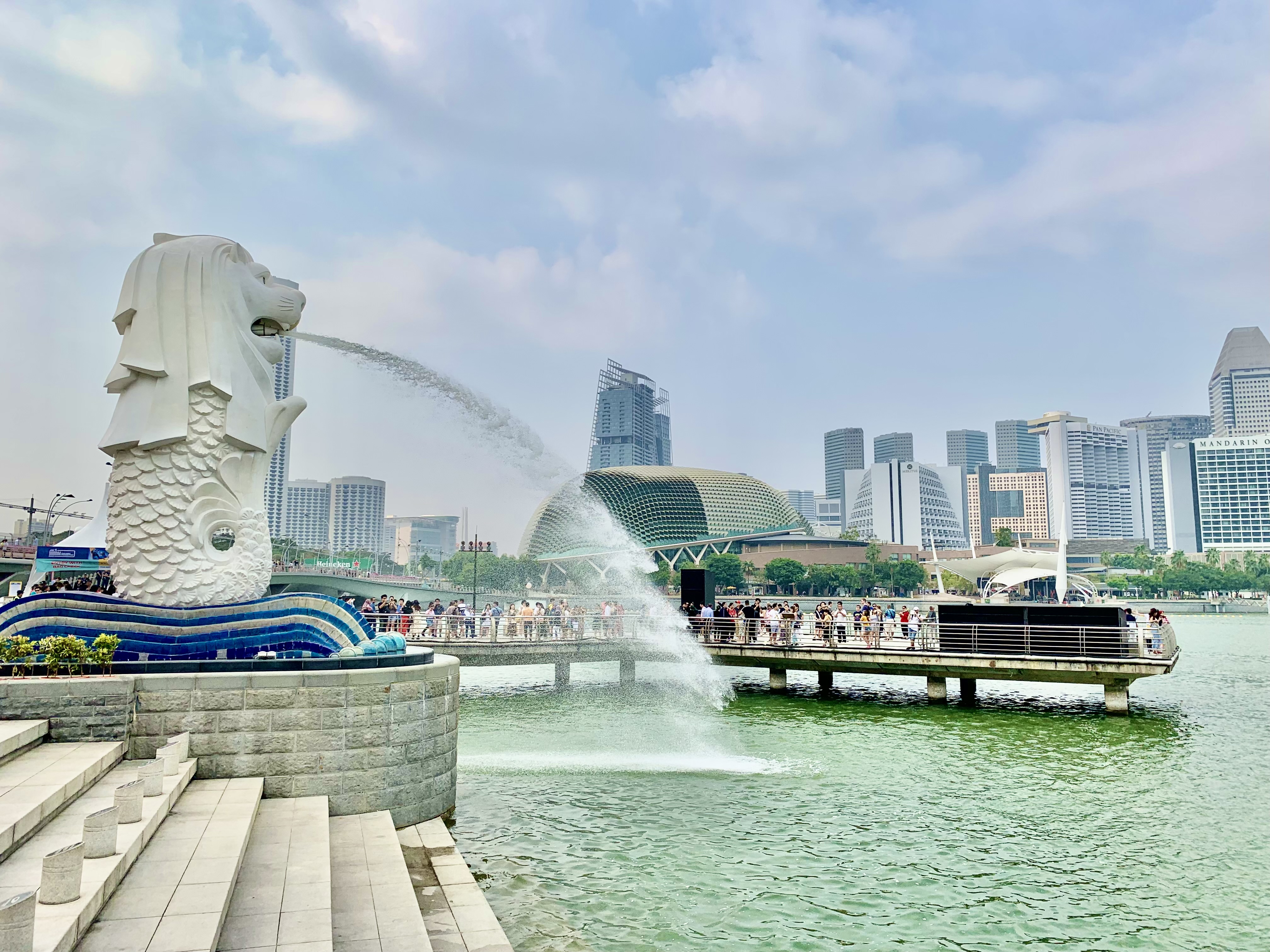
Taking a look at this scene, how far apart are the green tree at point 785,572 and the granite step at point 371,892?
100346 millimetres

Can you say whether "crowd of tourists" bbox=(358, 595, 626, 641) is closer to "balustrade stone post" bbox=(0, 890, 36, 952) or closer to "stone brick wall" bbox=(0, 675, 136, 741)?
"stone brick wall" bbox=(0, 675, 136, 741)

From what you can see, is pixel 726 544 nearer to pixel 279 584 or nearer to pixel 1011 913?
pixel 279 584

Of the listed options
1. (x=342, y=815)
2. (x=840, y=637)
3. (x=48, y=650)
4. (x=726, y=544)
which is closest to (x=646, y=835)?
(x=342, y=815)

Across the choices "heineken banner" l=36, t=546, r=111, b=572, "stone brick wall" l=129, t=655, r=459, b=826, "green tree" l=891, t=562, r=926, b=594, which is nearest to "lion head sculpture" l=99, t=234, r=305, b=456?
"stone brick wall" l=129, t=655, r=459, b=826

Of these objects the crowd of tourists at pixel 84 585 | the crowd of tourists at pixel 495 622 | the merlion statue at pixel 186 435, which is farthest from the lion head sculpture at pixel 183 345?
the crowd of tourists at pixel 495 622

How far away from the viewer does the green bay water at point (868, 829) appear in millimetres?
8312

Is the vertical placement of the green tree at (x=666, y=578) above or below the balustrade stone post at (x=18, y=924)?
above

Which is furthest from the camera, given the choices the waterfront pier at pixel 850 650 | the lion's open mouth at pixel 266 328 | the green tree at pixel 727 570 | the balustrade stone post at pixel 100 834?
the green tree at pixel 727 570

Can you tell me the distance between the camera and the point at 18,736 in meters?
8.06

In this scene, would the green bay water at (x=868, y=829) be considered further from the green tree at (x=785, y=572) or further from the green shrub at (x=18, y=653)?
the green tree at (x=785, y=572)

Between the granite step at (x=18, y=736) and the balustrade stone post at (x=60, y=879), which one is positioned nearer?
the balustrade stone post at (x=60, y=879)

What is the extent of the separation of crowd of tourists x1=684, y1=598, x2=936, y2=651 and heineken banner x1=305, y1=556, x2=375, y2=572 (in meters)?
65.0

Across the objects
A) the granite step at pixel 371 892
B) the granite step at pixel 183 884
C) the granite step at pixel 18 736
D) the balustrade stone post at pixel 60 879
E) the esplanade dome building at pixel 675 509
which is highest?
the esplanade dome building at pixel 675 509

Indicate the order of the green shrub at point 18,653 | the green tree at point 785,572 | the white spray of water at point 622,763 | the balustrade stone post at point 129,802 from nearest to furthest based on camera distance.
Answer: the balustrade stone post at point 129,802, the green shrub at point 18,653, the white spray of water at point 622,763, the green tree at point 785,572
